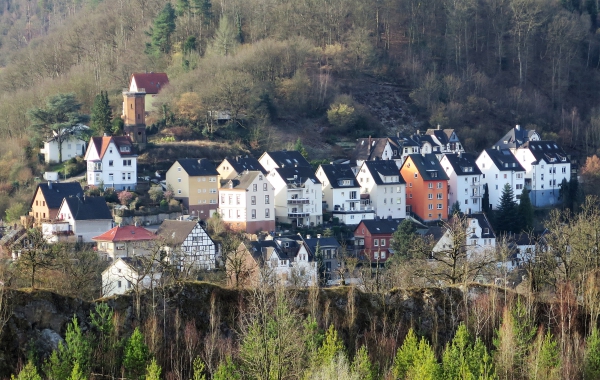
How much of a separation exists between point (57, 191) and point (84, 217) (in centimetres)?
346

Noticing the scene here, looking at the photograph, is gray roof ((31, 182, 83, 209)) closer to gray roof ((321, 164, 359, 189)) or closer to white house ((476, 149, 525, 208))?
gray roof ((321, 164, 359, 189))

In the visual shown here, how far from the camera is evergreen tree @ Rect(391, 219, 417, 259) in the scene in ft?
197

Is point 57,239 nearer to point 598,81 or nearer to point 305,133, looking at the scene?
point 305,133

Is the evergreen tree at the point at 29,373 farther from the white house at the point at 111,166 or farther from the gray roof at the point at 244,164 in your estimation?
the gray roof at the point at 244,164

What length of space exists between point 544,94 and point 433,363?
67.0 metres

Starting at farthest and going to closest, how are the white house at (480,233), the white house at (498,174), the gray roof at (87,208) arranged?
the white house at (498,174) → the white house at (480,233) → the gray roof at (87,208)

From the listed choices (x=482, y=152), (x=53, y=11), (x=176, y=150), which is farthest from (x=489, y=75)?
(x=53, y=11)

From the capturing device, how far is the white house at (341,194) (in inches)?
2692

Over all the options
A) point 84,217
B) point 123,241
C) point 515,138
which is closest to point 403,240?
point 123,241

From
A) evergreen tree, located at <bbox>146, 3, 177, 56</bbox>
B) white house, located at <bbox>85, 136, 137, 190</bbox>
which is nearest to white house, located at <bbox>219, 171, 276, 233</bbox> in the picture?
white house, located at <bbox>85, 136, 137, 190</bbox>

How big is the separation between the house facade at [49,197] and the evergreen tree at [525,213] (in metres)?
22.4

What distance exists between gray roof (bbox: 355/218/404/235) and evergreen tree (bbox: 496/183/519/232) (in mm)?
6575

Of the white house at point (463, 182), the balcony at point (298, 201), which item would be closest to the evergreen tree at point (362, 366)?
the balcony at point (298, 201)

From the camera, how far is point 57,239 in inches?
2328
